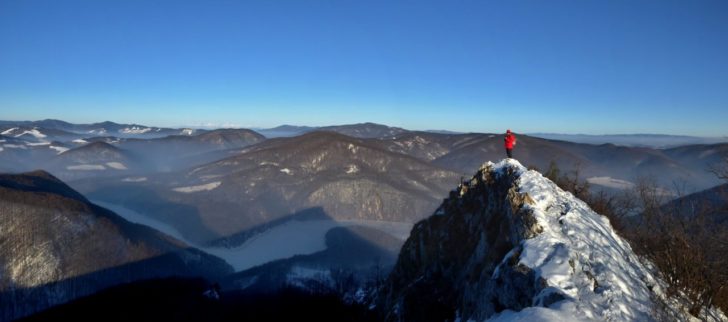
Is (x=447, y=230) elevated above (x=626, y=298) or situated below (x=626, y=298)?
below

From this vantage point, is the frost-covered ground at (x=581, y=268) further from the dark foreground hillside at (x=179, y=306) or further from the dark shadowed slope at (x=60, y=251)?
the dark shadowed slope at (x=60, y=251)

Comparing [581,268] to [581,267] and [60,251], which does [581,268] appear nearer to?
[581,267]

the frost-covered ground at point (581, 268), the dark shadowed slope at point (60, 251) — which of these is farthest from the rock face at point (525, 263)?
the dark shadowed slope at point (60, 251)

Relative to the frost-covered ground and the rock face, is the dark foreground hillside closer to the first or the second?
the rock face

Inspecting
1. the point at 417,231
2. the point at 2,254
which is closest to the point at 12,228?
the point at 2,254

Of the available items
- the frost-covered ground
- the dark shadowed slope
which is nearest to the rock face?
the frost-covered ground

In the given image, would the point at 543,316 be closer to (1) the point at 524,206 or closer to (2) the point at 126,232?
(1) the point at 524,206
